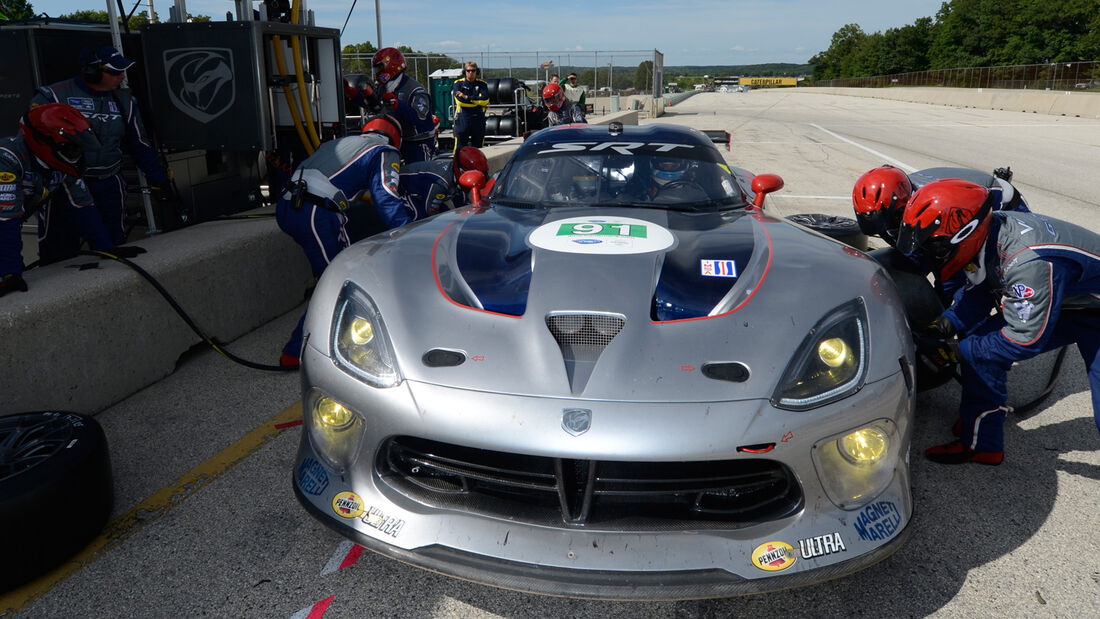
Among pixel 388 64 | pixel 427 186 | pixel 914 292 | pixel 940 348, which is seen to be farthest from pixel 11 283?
pixel 388 64

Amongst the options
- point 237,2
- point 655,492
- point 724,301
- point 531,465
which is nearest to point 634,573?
point 655,492

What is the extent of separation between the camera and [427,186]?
493 cm

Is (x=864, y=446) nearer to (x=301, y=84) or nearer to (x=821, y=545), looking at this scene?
(x=821, y=545)

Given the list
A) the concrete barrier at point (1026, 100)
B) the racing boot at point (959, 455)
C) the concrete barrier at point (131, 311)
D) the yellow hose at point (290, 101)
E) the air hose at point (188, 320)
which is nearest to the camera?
the racing boot at point (959, 455)

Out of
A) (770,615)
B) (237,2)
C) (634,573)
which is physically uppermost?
(237,2)

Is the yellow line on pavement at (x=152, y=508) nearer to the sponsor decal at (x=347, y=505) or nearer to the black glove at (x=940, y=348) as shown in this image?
the sponsor decal at (x=347, y=505)

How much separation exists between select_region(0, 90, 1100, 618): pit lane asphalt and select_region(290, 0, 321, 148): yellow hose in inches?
109

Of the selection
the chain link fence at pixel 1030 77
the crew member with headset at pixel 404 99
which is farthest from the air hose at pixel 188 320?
the chain link fence at pixel 1030 77

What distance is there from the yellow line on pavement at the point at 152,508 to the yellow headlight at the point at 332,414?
945 millimetres

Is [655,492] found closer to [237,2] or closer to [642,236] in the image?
[642,236]

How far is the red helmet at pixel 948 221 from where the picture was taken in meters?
2.70

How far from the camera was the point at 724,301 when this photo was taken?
2.27 meters

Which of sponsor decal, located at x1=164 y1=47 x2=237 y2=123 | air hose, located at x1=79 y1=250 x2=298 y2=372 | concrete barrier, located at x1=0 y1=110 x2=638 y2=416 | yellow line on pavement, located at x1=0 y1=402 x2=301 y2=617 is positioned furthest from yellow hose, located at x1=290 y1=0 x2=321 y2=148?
yellow line on pavement, located at x1=0 y1=402 x2=301 y2=617

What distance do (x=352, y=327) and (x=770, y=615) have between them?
5.01ft
